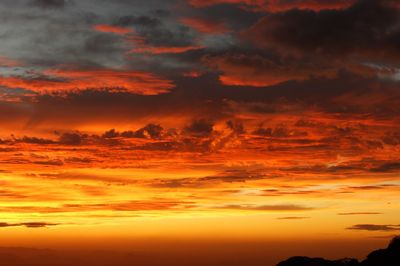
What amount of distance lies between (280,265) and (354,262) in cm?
2310

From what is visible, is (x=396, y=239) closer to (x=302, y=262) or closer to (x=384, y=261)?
(x=384, y=261)

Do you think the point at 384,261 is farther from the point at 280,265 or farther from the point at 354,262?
the point at 280,265

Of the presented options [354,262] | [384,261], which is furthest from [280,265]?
[384,261]

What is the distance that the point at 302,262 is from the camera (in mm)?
192000

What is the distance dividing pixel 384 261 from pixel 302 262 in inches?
1222

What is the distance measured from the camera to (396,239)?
169 m

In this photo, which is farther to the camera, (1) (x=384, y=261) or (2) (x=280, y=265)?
(2) (x=280, y=265)

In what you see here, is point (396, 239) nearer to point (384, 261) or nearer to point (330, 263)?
point (384, 261)

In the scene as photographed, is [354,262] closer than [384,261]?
No

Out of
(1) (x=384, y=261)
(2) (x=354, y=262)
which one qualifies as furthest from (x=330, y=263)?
(1) (x=384, y=261)

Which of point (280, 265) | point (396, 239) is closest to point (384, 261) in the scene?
point (396, 239)

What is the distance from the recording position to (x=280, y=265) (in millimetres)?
193000

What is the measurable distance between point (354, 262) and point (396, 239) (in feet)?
57.5

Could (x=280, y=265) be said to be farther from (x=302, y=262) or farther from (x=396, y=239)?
(x=396, y=239)
